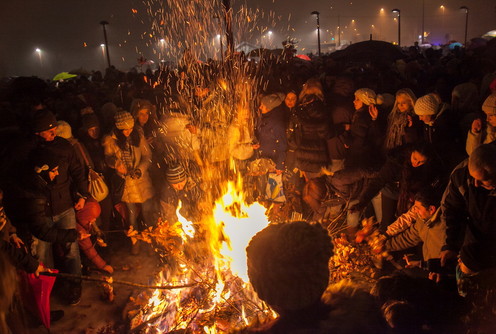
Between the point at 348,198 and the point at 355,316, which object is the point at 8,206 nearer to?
the point at 355,316

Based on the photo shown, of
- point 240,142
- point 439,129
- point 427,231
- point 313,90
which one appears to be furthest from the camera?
point 240,142

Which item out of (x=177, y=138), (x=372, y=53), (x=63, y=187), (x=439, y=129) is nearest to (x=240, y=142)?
(x=177, y=138)

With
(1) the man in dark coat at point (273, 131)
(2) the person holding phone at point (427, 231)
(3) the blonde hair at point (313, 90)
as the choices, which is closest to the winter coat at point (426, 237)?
(2) the person holding phone at point (427, 231)

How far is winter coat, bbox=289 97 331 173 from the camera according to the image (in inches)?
232

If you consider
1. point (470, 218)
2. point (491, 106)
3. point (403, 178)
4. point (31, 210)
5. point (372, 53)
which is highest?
point (372, 53)

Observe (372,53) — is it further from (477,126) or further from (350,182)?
(477,126)

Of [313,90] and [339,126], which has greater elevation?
[313,90]

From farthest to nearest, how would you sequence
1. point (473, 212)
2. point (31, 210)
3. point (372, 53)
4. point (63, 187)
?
point (372, 53) < point (63, 187) < point (31, 210) < point (473, 212)

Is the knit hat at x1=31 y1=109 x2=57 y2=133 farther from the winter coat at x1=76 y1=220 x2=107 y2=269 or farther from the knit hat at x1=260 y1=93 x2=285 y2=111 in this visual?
the knit hat at x1=260 y1=93 x2=285 y2=111

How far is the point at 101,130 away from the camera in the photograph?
670 cm

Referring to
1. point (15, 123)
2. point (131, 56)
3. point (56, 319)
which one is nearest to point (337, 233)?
point (56, 319)

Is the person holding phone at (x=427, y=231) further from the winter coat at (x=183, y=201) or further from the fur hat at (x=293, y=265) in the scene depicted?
the winter coat at (x=183, y=201)

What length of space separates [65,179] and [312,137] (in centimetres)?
362

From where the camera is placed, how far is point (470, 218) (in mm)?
3430
